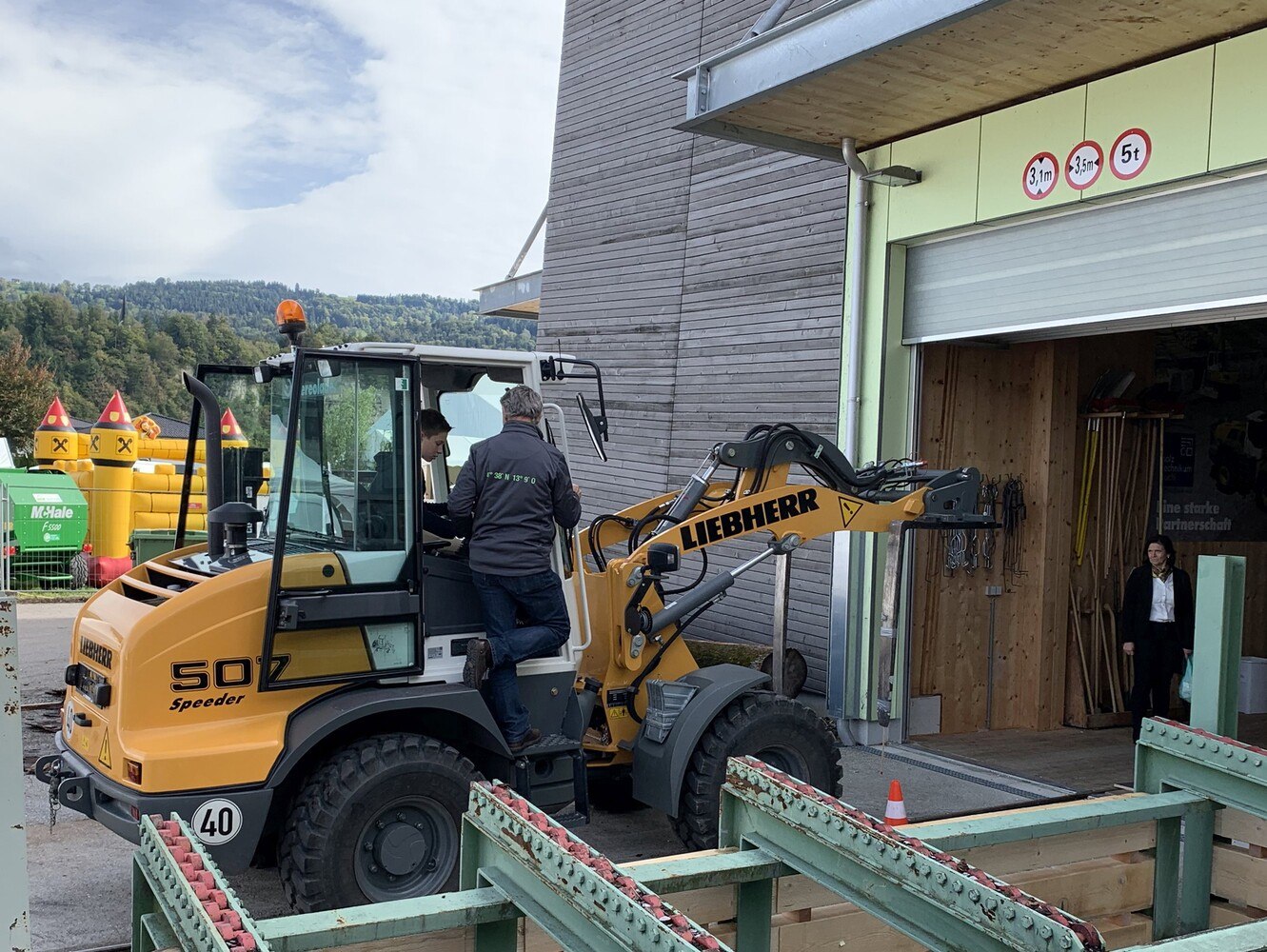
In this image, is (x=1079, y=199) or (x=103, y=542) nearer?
(x=1079, y=199)

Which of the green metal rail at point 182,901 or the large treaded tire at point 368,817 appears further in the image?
the large treaded tire at point 368,817

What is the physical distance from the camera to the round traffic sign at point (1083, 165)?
24.0 feet

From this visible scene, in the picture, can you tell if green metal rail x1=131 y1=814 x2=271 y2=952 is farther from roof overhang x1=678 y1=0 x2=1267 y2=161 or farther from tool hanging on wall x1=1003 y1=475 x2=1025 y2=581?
tool hanging on wall x1=1003 y1=475 x2=1025 y2=581

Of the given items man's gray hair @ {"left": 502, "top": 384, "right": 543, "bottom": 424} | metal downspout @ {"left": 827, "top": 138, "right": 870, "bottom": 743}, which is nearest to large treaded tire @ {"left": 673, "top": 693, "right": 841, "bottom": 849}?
man's gray hair @ {"left": 502, "top": 384, "right": 543, "bottom": 424}

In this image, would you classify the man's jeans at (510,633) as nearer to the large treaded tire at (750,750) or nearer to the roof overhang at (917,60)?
the large treaded tire at (750,750)

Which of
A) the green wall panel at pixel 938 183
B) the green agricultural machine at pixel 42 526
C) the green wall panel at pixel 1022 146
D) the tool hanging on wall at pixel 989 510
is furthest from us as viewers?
the green agricultural machine at pixel 42 526

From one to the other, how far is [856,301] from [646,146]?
3.94 metres

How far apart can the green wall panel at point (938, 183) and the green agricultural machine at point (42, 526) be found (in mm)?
13371

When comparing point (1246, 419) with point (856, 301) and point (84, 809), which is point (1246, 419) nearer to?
point (856, 301)

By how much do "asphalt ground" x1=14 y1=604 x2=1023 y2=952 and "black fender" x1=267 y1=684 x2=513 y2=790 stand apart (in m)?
1.00

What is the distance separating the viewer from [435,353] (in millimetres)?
5570

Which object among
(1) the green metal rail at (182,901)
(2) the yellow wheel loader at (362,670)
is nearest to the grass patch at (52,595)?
(2) the yellow wheel loader at (362,670)

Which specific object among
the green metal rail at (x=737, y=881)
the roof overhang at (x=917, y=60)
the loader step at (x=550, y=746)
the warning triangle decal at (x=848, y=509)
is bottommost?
the loader step at (x=550, y=746)

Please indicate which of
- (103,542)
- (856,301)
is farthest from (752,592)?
(103,542)
